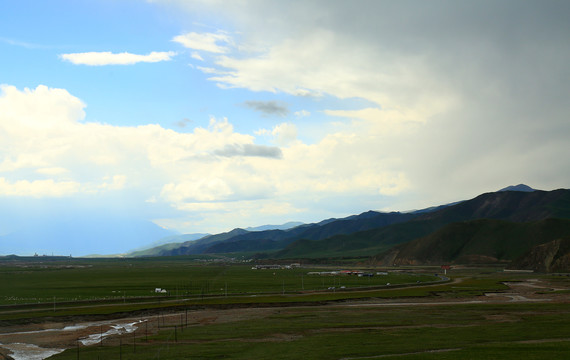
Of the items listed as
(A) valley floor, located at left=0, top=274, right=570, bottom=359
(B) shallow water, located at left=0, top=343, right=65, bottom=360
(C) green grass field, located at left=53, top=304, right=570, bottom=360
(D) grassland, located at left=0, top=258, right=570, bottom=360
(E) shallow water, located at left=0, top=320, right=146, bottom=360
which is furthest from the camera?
(E) shallow water, located at left=0, top=320, right=146, bottom=360

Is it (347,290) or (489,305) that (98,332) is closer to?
(489,305)

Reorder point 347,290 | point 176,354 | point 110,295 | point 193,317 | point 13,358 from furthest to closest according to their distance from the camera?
point 347,290 < point 110,295 < point 193,317 < point 13,358 < point 176,354

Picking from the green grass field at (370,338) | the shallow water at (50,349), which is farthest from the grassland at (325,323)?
the shallow water at (50,349)

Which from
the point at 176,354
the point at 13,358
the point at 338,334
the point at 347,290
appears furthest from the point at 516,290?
the point at 13,358

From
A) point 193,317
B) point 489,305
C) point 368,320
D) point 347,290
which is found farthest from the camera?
point 347,290

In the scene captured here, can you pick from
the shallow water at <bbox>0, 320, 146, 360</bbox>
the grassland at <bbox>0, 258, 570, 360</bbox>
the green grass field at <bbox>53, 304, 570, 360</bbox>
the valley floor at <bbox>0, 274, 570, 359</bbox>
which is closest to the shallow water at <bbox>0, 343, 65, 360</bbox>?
the shallow water at <bbox>0, 320, 146, 360</bbox>

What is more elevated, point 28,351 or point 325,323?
point 28,351

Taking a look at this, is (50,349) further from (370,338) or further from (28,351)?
(370,338)

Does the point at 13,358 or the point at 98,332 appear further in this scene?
the point at 98,332

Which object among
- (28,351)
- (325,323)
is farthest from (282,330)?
(28,351)

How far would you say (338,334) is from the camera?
190 feet

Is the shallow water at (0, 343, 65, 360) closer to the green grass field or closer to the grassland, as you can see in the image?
the grassland

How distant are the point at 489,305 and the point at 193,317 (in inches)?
1877

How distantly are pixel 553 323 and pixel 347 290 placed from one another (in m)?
61.9
